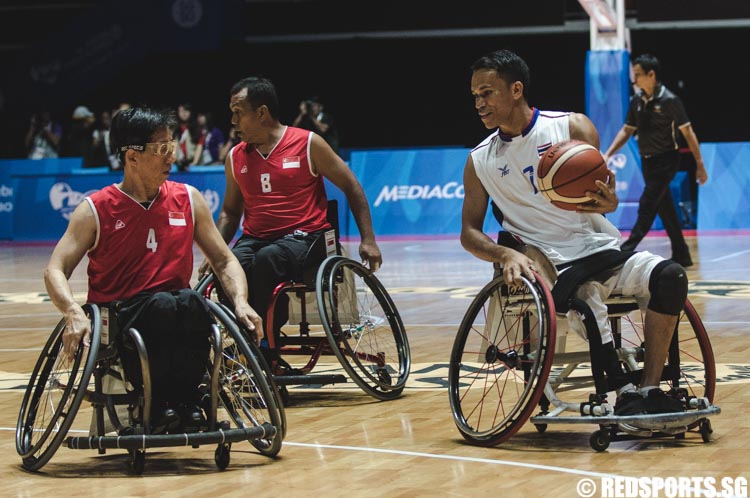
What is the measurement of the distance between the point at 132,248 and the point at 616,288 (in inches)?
68.3

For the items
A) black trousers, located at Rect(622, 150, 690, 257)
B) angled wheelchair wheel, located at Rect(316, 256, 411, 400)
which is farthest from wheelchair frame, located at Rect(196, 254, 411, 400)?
black trousers, located at Rect(622, 150, 690, 257)

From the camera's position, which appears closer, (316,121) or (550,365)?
(550,365)

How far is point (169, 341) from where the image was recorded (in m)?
4.35

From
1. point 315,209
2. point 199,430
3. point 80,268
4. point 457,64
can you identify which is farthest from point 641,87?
point 457,64

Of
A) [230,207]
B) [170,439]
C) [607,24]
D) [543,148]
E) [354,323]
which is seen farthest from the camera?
[607,24]

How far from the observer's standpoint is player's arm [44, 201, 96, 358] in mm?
4156

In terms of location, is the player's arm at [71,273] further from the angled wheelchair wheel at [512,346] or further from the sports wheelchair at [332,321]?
the angled wheelchair wheel at [512,346]

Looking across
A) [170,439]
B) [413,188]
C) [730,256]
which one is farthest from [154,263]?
[413,188]

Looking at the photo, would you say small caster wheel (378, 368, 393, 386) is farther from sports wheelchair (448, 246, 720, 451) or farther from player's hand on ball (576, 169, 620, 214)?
player's hand on ball (576, 169, 620, 214)

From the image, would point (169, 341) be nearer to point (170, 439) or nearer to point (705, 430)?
point (170, 439)

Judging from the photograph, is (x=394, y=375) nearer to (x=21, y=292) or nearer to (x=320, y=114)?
(x=21, y=292)

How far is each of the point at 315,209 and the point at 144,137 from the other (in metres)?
1.72

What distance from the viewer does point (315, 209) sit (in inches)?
245

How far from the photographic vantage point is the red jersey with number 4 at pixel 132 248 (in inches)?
180
